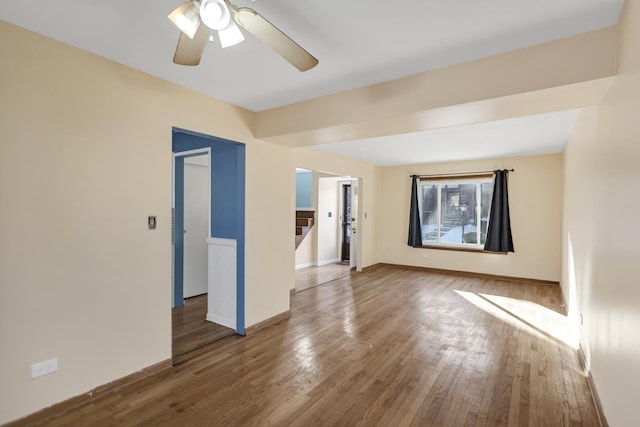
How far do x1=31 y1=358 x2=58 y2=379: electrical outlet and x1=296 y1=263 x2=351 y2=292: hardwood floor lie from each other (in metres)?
3.51

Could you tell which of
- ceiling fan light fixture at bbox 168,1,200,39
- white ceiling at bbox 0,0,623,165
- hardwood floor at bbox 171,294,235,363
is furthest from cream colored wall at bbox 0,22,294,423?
ceiling fan light fixture at bbox 168,1,200,39

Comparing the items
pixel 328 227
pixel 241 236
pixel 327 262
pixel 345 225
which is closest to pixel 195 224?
pixel 241 236

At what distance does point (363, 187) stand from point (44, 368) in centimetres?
579

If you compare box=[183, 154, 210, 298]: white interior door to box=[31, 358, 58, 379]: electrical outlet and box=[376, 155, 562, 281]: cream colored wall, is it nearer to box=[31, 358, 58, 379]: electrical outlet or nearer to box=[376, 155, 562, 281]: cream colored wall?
box=[31, 358, 58, 379]: electrical outlet

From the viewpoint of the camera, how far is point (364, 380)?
2.50 metres

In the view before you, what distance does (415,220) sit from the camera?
6988mm

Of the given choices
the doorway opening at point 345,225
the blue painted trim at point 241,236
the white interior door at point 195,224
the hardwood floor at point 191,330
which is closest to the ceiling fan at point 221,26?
the blue painted trim at point 241,236

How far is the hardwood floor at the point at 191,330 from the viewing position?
306 centimetres

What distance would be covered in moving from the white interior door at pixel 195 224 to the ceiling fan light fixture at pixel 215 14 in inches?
131

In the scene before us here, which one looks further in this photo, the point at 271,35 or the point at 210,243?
the point at 210,243

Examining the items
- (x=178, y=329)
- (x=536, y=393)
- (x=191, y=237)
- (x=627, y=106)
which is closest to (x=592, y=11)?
(x=627, y=106)

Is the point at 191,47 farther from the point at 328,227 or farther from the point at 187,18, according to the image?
the point at 328,227

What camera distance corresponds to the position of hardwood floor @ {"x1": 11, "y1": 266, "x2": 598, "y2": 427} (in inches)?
81.4

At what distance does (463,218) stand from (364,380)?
17.1ft
